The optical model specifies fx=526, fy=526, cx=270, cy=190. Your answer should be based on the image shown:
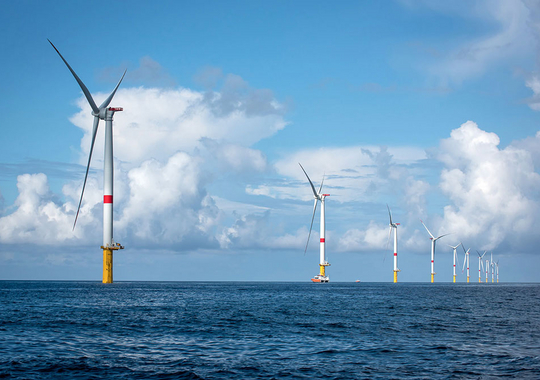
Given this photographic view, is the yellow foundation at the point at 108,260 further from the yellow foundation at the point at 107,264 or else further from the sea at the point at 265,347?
the sea at the point at 265,347

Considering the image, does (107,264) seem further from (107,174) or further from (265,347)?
(265,347)

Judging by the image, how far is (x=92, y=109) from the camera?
156125mm

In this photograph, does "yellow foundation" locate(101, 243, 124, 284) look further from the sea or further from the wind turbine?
the sea

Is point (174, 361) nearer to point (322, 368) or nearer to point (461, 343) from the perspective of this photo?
point (322, 368)

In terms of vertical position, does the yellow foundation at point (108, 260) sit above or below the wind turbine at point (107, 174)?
below

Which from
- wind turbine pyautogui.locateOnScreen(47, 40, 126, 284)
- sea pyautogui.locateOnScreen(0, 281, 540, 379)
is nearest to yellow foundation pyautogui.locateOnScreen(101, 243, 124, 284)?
wind turbine pyautogui.locateOnScreen(47, 40, 126, 284)

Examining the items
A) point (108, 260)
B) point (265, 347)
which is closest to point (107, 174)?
point (108, 260)

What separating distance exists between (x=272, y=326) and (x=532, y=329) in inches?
1113

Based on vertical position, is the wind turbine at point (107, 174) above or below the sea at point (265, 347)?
above

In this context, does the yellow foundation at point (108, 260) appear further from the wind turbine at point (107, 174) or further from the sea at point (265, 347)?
the sea at point (265, 347)

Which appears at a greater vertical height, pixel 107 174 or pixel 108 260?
pixel 107 174

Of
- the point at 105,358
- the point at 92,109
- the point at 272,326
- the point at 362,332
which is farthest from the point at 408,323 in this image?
the point at 92,109

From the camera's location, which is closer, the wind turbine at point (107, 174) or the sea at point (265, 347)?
the sea at point (265, 347)

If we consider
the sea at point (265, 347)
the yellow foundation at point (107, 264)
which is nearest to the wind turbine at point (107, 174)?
the yellow foundation at point (107, 264)
